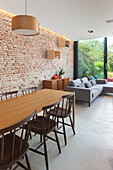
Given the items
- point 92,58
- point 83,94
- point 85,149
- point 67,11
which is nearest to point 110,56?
point 92,58

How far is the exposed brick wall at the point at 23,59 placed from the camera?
389cm

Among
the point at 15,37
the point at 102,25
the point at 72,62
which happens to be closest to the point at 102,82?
the point at 72,62

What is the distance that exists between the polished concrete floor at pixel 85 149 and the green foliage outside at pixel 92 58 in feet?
15.0

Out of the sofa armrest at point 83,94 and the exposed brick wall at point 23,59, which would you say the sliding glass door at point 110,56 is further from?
the sofa armrest at point 83,94

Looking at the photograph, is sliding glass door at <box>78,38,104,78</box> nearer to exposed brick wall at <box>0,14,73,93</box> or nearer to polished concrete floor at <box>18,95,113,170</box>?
exposed brick wall at <box>0,14,73,93</box>

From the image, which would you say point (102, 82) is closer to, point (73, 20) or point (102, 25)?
point (102, 25)

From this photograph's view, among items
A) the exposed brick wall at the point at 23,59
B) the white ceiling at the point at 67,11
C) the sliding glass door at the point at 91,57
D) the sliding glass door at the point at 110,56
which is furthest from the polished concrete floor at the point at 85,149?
the sliding glass door at the point at 91,57

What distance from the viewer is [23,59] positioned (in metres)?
4.56

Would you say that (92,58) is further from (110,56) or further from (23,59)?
(23,59)

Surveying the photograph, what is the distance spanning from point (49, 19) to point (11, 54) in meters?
1.72

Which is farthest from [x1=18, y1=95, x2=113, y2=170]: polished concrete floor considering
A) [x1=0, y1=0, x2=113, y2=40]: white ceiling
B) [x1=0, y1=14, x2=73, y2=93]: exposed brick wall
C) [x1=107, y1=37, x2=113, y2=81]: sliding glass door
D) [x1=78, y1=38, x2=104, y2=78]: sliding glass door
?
[x1=78, y1=38, x2=104, y2=78]: sliding glass door

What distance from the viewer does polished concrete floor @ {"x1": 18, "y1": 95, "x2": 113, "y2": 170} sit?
191 cm

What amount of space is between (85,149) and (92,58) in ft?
20.7

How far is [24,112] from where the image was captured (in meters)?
1.81
